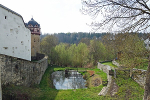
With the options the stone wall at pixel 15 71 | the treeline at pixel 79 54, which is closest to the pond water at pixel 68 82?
the stone wall at pixel 15 71

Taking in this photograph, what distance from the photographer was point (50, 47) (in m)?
31.9

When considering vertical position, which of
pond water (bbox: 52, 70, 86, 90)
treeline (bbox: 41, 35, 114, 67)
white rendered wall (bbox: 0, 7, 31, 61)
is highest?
white rendered wall (bbox: 0, 7, 31, 61)

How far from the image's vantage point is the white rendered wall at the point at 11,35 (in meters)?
9.48

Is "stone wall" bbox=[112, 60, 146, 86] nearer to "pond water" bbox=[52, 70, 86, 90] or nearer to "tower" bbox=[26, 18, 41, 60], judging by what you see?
"pond water" bbox=[52, 70, 86, 90]

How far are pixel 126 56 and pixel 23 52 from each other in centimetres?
1145

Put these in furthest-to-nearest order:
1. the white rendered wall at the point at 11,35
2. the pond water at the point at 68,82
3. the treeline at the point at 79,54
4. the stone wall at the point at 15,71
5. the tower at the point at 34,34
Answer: the treeline at the point at 79,54 < the tower at the point at 34,34 < the pond water at the point at 68,82 < the white rendered wall at the point at 11,35 < the stone wall at the point at 15,71

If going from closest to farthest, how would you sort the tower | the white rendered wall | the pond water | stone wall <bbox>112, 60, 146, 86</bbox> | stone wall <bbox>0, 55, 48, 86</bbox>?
stone wall <bbox>112, 60, 146, 86</bbox>
stone wall <bbox>0, 55, 48, 86</bbox>
the white rendered wall
the pond water
the tower

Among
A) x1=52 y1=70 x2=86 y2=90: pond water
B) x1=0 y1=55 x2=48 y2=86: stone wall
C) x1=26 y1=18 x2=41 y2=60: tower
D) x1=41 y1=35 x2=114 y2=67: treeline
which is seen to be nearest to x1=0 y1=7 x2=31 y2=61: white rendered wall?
x1=0 y1=55 x2=48 y2=86: stone wall

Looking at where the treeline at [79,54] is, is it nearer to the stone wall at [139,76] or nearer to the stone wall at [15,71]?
the stone wall at [139,76]

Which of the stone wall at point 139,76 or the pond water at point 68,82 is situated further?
the pond water at point 68,82

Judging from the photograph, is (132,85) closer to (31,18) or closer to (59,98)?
(59,98)

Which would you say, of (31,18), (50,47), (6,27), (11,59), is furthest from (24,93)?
(50,47)

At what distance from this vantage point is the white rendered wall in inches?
373

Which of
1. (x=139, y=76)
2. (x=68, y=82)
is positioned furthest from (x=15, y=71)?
(x=139, y=76)
